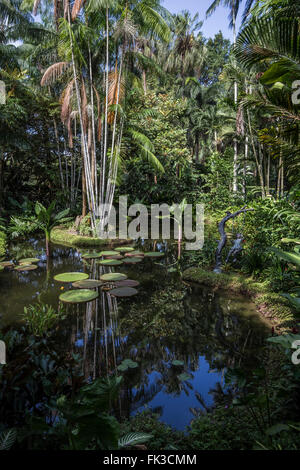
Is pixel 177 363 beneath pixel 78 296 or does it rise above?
beneath

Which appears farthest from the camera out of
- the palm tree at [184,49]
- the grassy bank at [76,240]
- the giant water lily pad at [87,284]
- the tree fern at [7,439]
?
the palm tree at [184,49]

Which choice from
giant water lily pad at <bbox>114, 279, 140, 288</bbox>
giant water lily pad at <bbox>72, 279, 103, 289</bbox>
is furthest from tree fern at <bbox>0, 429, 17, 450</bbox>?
giant water lily pad at <bbox>114, 279, 140, 288</bbox>

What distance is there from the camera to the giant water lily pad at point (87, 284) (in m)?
5.97

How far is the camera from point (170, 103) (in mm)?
15719

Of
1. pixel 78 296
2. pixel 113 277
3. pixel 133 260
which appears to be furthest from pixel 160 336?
pixel 133 260

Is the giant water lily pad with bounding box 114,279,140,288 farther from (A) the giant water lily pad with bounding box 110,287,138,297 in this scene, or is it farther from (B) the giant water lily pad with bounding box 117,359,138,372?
(B) the giant water lily pad with bounding box 117,359,138,372

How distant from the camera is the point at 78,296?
5.37 meters

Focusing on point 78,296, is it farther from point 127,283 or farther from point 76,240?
point 76,240

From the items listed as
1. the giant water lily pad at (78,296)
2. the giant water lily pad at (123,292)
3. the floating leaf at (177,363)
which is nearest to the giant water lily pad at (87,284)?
the giant water lily pad at (78,296)

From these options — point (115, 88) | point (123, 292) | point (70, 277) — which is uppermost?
point (115, 88)

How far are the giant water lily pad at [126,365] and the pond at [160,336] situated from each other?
2 cm

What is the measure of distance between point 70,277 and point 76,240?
392 centimetres

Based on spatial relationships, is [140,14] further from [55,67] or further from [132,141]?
[132,141]

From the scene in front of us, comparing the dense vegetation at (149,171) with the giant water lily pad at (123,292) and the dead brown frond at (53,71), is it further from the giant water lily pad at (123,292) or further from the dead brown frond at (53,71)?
the giant water lily pad at (123,292)
